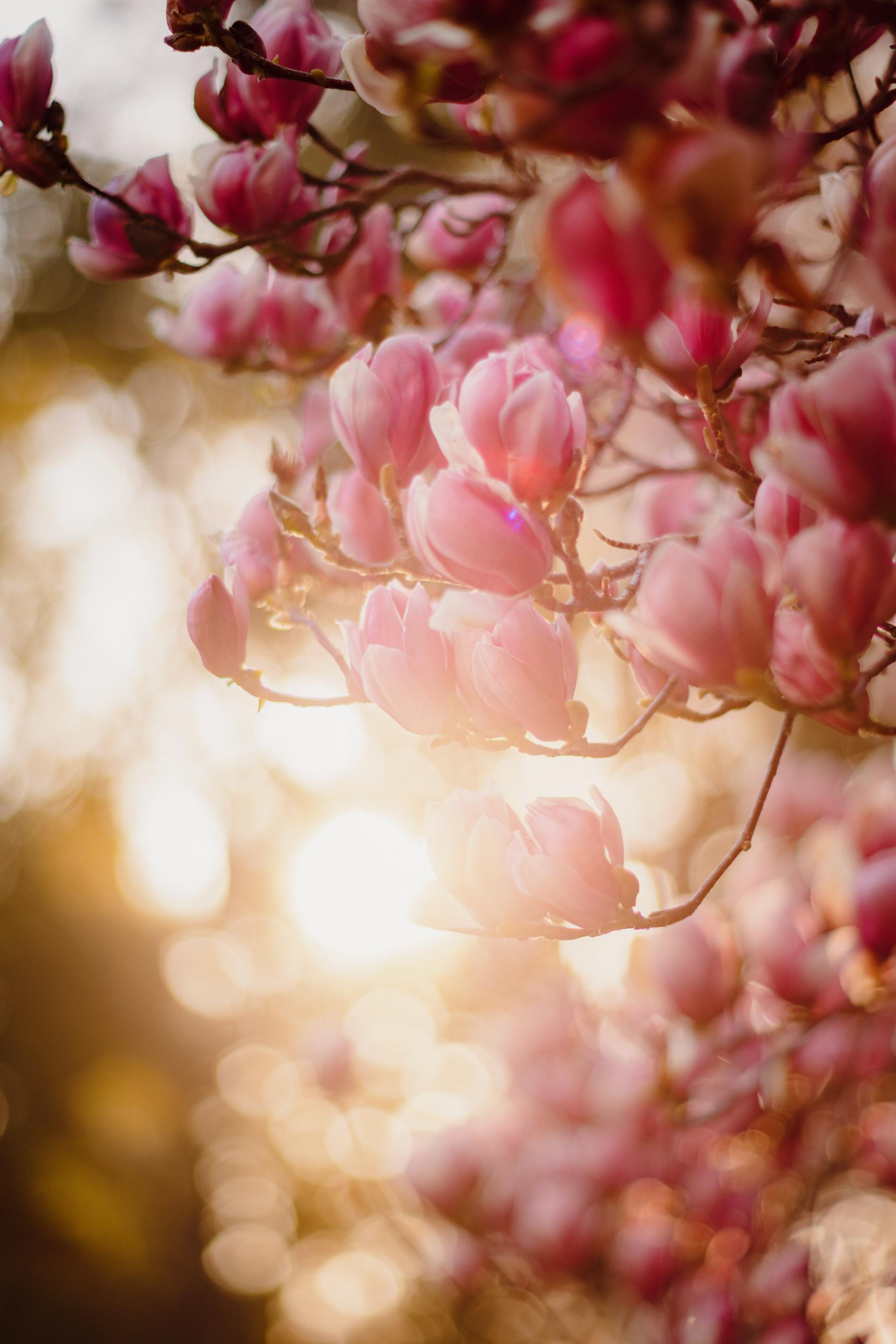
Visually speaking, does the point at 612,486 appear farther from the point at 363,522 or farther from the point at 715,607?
the point at 715,607

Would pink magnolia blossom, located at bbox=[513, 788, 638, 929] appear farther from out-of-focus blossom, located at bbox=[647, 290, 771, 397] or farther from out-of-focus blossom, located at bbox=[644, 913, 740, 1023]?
out-of-focus blossom, located at bbox=[644, 913, 740, 1023]

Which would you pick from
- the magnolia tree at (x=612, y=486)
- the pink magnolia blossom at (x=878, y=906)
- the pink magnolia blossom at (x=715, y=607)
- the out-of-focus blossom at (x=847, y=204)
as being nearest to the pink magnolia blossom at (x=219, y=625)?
the magnolia tree at (x=612, y=486)

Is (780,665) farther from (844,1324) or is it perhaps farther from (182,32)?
(844,1324)

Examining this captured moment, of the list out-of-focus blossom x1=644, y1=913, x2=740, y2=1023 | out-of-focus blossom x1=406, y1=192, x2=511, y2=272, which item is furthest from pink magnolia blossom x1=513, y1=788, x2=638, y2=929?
out-of-focus blossom x1=406, y1=192, x2=511, y2=272

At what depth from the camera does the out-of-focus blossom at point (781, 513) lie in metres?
0.38

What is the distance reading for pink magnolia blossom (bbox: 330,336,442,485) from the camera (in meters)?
0.45

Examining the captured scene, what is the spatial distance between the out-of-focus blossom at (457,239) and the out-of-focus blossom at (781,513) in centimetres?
60

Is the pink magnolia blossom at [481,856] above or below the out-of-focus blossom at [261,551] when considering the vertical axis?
below

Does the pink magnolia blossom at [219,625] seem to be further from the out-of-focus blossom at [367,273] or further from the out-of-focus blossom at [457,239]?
the out-of-focus blossom at [457,239]

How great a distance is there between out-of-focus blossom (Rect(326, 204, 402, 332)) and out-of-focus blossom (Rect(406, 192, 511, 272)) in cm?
14

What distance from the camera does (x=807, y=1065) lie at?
960 mm

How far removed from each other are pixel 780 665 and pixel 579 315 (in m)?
0.20

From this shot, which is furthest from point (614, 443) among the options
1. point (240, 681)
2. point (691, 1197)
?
point (691, 1197)

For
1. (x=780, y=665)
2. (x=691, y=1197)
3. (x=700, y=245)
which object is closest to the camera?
(x=700, y=245)
